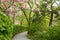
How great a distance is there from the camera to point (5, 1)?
69.2ft

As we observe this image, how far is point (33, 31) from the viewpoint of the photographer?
22.4 m

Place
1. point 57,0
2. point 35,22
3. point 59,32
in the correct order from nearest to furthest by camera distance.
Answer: point 59,32, point 35,22, point 57,0

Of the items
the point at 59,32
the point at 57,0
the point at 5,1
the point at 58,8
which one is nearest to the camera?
the point at 59,32

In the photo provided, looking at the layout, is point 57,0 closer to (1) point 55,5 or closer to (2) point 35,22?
(1) point 55,5

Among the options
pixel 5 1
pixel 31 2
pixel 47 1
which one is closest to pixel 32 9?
pixel 31 2

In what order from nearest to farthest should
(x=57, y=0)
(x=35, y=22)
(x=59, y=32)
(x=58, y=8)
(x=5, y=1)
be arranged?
1. (x=59, y=32)
2. (x=5, y=1)
3. (x=35, y=22)
4. (x=58, y=8)
5. (x=57, y=0)

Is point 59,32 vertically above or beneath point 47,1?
above

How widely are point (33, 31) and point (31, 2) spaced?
14.2 ft

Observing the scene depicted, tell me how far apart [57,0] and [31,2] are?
3.91 m

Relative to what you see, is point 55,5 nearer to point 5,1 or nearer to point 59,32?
point 5,1

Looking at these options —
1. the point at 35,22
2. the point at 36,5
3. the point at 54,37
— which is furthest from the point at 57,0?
the point at 54,37

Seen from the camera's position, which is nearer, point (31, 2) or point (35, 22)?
point (35, 22)

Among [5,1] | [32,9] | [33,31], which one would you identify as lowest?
[33,31]

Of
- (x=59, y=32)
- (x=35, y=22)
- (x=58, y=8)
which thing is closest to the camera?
(x=59, y=32)
